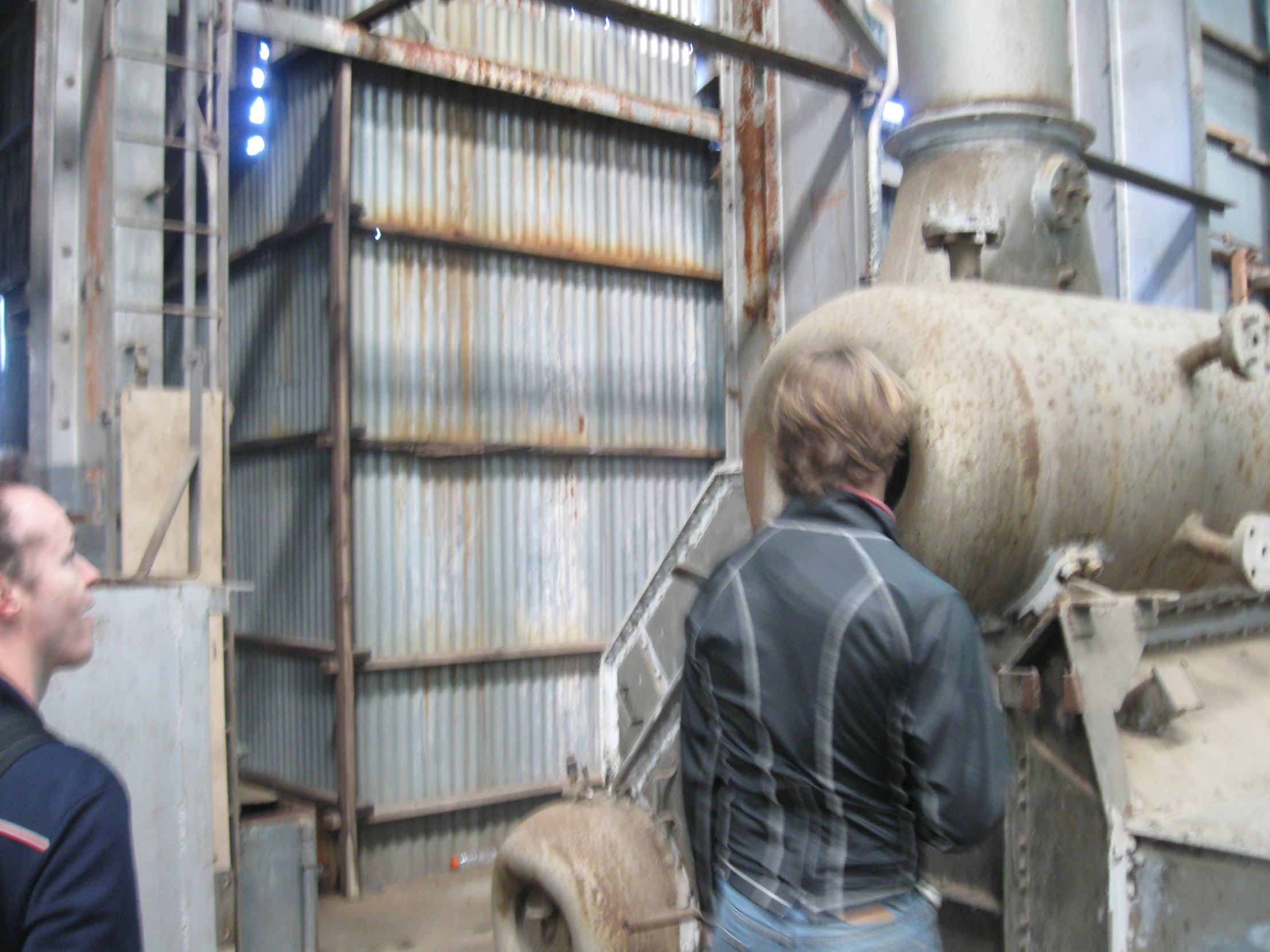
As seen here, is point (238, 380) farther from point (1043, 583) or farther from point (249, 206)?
point (1043, 583)

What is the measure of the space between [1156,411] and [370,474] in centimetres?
430

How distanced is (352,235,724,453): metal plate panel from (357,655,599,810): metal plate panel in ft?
4.55

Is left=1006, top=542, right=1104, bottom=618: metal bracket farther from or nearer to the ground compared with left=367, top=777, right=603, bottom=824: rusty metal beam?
farther from the ground

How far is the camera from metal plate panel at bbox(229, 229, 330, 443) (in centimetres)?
627

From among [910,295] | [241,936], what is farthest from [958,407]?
[241,936]

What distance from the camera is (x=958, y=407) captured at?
2.54 m

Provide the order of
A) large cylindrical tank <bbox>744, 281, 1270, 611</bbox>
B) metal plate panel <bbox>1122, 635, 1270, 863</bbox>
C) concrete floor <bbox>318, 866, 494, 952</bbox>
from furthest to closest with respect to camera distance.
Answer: concrete floor <bbox>318, 866, 494, 952</bbox> → large cylindrical tank <bbox>744, 281, 1270, 611</bbox> → metal plate panel <bbox>1122, 635, 1270, 863</bbox>

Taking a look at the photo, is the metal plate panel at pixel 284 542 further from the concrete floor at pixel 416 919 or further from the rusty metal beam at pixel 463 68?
the rusty metal beam at pixel 463 68

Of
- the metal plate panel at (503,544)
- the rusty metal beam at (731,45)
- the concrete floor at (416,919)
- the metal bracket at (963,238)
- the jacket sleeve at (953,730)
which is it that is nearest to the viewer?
the jacket sleeve at (953,730)

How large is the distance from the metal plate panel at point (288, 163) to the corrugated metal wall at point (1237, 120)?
7.42 meters

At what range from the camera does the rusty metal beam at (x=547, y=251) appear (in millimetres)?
6230

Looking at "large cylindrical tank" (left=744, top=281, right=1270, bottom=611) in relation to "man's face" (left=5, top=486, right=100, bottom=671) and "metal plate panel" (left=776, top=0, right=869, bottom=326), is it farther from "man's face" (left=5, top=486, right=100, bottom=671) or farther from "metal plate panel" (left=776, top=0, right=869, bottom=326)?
"metal plate panel" (left=776, top=0, right=869, bottom=326)

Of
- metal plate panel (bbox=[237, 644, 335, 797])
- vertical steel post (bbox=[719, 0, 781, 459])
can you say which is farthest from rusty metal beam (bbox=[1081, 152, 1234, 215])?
metal plate panel (bbox=[237, 644, 335, 797])

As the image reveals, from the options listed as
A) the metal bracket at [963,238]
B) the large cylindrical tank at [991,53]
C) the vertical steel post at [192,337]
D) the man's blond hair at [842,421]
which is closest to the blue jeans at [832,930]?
the man's blond hair at [842,421]
